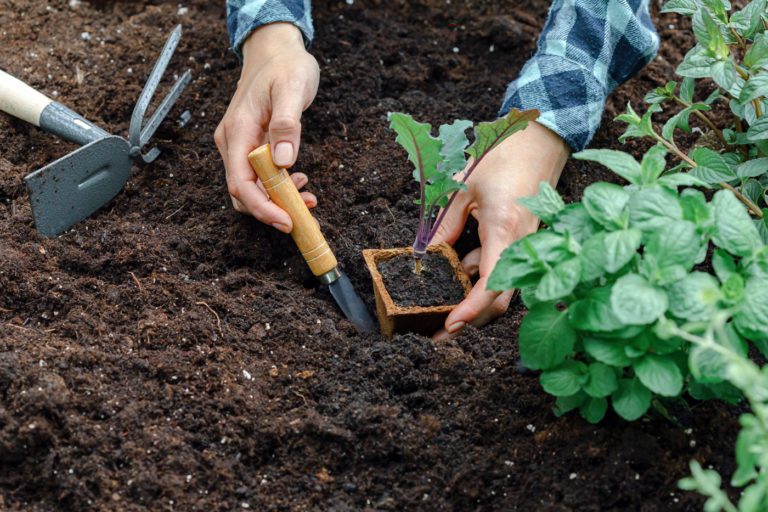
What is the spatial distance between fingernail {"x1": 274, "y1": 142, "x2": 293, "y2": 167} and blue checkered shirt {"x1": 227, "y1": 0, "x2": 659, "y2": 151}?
550mm

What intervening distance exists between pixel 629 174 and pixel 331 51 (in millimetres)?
1428

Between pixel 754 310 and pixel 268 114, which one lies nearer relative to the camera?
pixel 754 310

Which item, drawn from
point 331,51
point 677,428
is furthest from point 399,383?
point 331,51

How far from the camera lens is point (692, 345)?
113 centimetres

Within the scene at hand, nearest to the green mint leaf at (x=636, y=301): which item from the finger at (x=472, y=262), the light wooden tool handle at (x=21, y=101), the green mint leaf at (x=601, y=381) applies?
the green mint leaf at (x=601, y=381)

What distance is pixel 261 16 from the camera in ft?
6.83

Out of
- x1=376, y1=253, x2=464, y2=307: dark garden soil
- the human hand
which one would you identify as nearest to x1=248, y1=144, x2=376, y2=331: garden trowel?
x1=376, y1=253, x2=464, y2=307: dark garden soil

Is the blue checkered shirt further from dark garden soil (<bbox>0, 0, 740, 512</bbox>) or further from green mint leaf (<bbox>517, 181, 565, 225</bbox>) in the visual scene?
green mint leaf (<bbox>517, 181, 565, 225</bbox>)

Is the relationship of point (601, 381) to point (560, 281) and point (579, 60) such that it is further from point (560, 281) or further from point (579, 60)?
point (579, 60)

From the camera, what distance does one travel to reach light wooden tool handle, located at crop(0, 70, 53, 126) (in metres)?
2.00

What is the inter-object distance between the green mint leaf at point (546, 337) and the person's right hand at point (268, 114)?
2.44ft

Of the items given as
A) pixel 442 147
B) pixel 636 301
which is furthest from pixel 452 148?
pixel 636 301

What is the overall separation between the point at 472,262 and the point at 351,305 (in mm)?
329

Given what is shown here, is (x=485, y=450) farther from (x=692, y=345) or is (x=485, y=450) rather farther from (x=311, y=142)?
(x=311, y=142)
